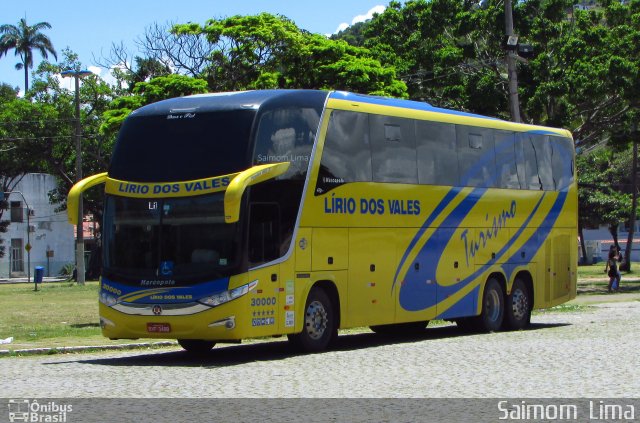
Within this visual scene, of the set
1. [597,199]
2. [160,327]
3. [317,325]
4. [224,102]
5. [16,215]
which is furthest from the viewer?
[16,215]

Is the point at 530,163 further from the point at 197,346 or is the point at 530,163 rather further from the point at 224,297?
the point at 224,297

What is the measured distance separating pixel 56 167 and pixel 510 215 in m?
51.2

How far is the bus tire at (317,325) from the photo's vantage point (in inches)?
722

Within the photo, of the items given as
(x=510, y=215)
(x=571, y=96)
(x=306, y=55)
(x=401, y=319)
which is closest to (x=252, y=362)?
(x=401, y=319)

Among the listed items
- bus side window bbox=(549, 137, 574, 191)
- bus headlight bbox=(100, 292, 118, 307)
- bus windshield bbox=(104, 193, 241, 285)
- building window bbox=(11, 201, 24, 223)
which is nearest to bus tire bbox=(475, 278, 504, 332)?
bus side window bbox=(549, 137, 574, 191)

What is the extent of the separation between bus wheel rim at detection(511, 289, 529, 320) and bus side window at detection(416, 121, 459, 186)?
3771 millimetres

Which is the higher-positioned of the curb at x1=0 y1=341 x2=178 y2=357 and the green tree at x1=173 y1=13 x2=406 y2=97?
the green tree at x1=173 y1=13 x2=406 y2=97

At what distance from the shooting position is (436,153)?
21.6m

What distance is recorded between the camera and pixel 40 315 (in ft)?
104

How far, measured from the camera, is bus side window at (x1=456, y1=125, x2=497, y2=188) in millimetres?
22470

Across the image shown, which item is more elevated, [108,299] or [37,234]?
[37,234]

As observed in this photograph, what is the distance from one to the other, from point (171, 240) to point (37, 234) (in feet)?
248


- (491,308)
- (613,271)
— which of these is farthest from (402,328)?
(613,271)

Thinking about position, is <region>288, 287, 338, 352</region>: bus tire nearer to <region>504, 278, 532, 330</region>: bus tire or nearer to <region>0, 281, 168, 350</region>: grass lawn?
<region>0, 281, 168, 350</region>: grass lawn
